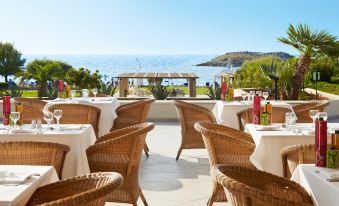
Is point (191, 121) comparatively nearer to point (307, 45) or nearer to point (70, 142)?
point (70, 142)

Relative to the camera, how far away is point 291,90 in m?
12.1

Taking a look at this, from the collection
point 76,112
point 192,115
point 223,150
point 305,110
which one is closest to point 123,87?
point 192,115

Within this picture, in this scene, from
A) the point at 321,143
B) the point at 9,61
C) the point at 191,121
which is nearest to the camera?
the point at 321,143

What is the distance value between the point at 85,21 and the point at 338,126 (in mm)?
88570

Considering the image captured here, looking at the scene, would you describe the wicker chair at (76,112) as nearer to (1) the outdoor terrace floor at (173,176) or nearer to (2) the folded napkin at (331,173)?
(1) the outdoor terrace floor at (173,176)

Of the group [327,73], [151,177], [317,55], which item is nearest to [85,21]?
[327,73]

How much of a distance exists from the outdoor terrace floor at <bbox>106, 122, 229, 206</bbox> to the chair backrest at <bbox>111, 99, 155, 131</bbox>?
503 mm

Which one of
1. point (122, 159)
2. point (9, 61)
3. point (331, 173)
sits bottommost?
point (122, 159)

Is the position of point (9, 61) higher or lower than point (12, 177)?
higher

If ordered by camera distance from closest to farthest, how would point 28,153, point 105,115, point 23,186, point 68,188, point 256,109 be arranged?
point 23,186 < point 68,188 < point 28,153 < point 256,109 < point 105,115

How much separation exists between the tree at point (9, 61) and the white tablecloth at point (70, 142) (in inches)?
1657

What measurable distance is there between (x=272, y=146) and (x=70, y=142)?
5.62 feet

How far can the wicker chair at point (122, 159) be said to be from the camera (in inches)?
177

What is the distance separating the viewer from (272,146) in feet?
15.9
